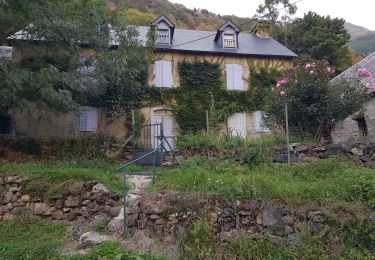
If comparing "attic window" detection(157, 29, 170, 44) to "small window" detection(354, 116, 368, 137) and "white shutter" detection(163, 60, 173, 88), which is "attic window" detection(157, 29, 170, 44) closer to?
"white shutter" detection(163, 60, 173, 88)

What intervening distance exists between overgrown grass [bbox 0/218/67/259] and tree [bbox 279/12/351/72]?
850 inches

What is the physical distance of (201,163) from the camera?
9.66m

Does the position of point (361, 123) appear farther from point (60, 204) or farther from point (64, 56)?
point (60, 204)

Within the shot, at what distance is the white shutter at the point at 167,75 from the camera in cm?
1684

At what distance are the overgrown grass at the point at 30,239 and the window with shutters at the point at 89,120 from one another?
8.02 m

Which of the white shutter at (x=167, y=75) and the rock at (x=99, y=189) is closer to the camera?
the rock at (x=99, y=189)

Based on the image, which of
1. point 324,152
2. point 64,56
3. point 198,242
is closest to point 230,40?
point 64,56

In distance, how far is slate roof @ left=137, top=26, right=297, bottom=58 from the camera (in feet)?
57.3

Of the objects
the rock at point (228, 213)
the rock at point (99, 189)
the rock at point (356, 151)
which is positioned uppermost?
the rock at point (356, 151)

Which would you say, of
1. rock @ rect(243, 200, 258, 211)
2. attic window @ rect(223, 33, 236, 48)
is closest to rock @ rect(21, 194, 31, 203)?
rock @ rect(243, 200, 258, 211)

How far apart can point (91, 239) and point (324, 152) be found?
6.55 m

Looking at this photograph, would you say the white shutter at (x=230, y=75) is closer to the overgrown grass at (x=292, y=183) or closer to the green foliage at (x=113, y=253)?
the overgrown grass at (x=292, y=183)

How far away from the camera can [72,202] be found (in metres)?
8.13

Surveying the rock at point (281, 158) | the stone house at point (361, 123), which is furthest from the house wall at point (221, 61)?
the rock at point (281, 158)
